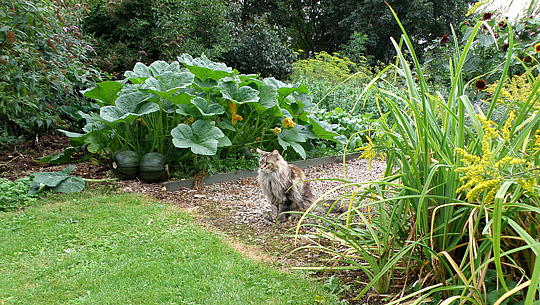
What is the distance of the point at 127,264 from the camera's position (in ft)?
8.09

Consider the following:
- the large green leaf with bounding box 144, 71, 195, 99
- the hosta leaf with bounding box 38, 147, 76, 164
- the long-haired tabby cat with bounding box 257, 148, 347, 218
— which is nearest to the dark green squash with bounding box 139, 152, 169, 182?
the large green leaf with bounding box 144, 71, 195, 99

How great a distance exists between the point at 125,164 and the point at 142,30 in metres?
5.80

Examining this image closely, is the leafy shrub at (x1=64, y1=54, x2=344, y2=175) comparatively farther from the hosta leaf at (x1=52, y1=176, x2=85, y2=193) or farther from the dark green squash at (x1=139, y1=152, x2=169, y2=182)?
the hosta leaf at (x1=52, y1=176, x2=85, y2=193)

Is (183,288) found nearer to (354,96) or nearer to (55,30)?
(55,30)

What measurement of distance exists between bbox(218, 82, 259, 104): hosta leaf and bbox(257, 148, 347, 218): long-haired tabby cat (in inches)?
46.3

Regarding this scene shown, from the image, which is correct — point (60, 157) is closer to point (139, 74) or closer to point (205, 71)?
point (139, 74)

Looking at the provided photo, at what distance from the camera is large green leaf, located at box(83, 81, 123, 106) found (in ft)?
14.5

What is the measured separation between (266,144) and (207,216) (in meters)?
2.11

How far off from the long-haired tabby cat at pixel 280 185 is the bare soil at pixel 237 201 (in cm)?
17

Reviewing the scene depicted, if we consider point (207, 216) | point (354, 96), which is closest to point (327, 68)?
point (354, 96)

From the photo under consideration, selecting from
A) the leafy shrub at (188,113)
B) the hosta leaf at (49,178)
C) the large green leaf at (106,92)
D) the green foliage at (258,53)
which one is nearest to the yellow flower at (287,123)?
the leafy shrub at (188,113)

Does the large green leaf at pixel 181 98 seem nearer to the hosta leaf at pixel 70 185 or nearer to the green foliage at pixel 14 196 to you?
the hosta leaf at pixel 70 185

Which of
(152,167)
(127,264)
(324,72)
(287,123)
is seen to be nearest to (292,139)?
(287,123)

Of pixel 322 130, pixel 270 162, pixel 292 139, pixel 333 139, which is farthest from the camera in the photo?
pixel 333 139
